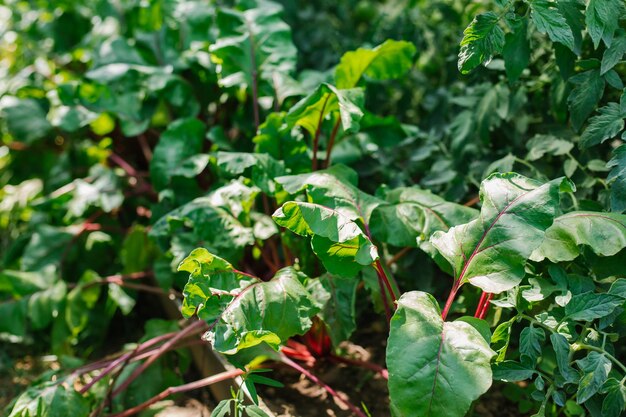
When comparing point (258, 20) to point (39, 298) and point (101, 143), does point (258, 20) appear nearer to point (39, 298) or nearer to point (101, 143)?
point (101, 143)

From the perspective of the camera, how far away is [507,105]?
204 centimetres

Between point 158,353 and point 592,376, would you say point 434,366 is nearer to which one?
point 592,376

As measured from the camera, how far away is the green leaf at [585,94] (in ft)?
5.52

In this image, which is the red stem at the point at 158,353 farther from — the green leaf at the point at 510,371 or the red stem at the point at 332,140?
the green leaf at the point at 510,371

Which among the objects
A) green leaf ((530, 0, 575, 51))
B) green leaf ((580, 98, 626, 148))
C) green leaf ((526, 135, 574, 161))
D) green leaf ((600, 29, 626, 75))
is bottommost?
green leaf ((526, 135, 574, 161))

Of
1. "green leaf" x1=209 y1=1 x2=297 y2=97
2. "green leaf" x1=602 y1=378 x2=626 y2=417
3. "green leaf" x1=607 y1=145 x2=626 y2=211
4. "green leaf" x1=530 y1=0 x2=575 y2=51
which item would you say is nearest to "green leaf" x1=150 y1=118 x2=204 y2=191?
"green leaf" x1=209 y1=1 x2=297 y2=97

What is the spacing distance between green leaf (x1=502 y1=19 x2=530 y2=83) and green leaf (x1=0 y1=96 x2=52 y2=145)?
1995mm

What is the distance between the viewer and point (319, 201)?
1.63 m

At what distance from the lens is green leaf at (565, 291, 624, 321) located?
136 centimetres

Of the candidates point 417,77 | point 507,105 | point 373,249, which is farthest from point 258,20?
point 373,249

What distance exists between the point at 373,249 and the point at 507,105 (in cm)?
84

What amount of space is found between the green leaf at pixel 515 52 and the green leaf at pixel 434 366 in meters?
0.80

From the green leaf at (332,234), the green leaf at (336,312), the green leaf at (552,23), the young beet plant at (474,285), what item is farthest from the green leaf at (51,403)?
the green leaf at (552,23)

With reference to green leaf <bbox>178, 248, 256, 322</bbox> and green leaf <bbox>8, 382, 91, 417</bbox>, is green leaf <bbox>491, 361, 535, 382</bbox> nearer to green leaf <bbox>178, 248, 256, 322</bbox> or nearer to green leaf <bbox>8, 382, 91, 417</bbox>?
green leaf <bbox>178, 248, 256, 322</bbox>
